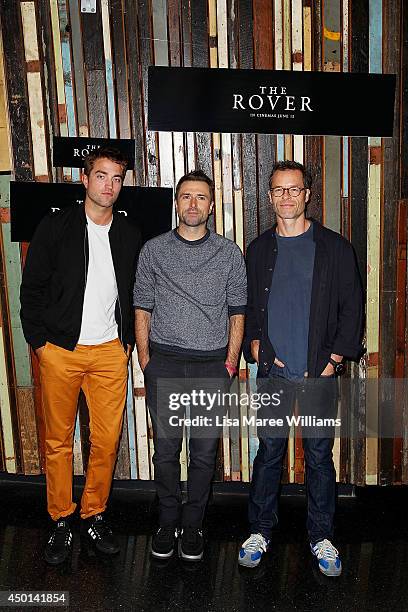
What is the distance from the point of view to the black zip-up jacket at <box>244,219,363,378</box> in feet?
9.07

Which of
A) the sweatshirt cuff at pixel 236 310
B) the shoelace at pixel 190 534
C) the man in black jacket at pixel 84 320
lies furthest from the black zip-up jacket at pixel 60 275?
the shoelace at pixel 190 534

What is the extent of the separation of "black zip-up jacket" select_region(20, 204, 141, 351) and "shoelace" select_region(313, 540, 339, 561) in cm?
161

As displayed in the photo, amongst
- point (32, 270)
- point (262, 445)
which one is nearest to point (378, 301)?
point (262, 445)

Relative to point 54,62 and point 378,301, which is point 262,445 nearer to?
point 378,301

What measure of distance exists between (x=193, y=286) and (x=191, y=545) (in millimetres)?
1339

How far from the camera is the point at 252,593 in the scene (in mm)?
2695

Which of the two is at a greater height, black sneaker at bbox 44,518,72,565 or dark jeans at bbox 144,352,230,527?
dark jeans at bbox 144,352,230,527

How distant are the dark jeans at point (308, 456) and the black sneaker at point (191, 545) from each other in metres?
0.30

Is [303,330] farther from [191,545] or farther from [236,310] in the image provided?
[191,545]

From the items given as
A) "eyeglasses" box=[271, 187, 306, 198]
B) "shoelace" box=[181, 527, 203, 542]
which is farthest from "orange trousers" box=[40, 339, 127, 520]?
"eyeglasses" box=[271, 187, 306, 198]

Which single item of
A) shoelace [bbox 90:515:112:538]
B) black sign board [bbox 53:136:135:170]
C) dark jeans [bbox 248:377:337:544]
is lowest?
shoelace [bbox 90:515:112:538]

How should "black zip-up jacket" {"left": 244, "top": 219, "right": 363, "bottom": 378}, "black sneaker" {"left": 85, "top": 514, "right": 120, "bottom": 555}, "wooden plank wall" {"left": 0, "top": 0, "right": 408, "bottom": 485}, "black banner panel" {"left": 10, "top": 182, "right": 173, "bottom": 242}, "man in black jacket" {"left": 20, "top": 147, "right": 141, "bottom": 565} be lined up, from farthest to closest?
"black banner panel" {"left": 10, "top": 182, "right": 173, "bottom": 242}, "wooden plank wall" {"left": 0, "top": 0, "right": 408, "bottom": 485}, "black sneaker" {"left": 85, "top": 514, "right": 120, "bottom": 555}, "man in black jacket" {"left": 20, "top": 147, "right": 141, "bottom": 565}, "black zip-up jacket" {"left": 244, "top": 219, "right": 363, "bottom": 378}

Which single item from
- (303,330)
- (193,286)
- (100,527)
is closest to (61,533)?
(100,527)

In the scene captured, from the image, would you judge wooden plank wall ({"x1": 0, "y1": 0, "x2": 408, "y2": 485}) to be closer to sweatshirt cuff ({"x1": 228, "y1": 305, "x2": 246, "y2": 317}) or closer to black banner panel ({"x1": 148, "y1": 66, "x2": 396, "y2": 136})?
black banner panel ({"x1": 148, "y1": 66, "x2": 396, "y2": 136})
